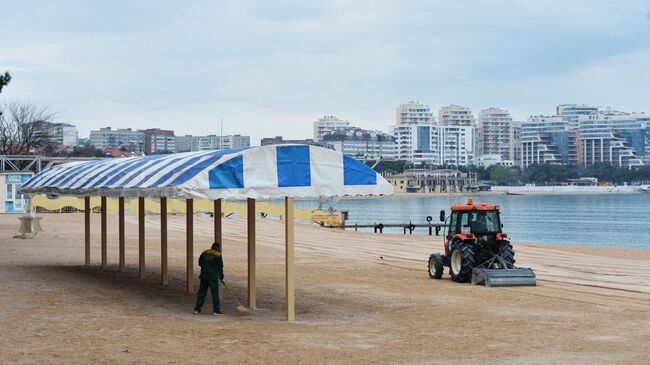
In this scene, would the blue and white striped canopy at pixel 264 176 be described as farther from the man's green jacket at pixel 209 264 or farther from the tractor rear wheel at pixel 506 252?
the tractor rear wheel at pixel 506 252

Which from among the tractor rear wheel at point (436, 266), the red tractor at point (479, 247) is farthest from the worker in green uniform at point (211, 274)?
the tractor rear wheel at point (436, 266)

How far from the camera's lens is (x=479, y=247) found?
2455 centimetres

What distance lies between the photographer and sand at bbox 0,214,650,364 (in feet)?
44.3

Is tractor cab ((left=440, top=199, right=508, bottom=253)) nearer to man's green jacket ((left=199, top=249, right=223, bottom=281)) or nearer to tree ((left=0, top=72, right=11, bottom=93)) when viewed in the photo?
man's green jacket ((left=199, top=249, right=223, bottom=281))

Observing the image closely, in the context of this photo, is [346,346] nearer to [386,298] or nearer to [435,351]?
[435,351]

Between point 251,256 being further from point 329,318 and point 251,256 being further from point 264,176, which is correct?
point 264,176

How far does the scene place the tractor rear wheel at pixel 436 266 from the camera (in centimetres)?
2550

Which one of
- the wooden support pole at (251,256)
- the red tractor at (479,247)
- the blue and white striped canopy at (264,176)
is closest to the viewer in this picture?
the blue and white striped canopy at (264,176)

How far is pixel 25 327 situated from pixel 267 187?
14.2 feet

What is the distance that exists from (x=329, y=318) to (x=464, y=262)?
7250 mm

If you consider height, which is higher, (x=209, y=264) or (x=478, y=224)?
(x=478, y=224)

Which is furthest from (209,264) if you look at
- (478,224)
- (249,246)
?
(478,224)

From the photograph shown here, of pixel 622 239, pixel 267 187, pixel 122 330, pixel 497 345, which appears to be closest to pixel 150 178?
pixel 267 187

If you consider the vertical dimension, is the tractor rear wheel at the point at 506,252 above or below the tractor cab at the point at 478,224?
below
